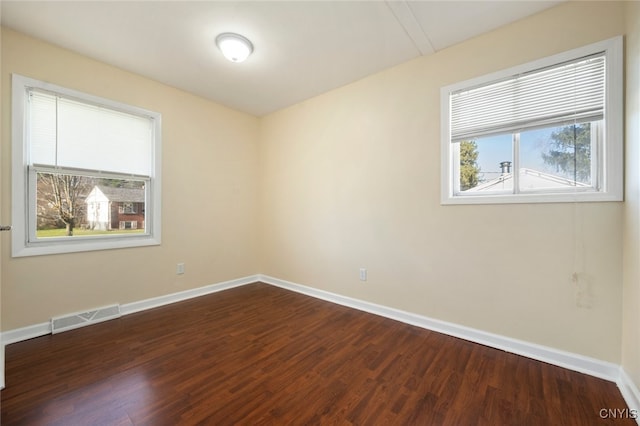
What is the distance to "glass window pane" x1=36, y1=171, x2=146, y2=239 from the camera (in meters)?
2.48

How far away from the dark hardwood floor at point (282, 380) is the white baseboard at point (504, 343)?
75 mm

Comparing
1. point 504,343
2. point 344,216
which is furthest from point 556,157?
point 344,216

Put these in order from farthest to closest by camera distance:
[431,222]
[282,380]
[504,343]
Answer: [431,222] < [504,343] < [282,380]

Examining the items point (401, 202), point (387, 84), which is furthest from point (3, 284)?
point (387, 84)

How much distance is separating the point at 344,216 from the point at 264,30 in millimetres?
2118

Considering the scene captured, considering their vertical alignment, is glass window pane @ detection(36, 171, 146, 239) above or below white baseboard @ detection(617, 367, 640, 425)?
above

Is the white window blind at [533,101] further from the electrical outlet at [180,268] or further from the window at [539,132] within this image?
the electrical outlet at [180,268]

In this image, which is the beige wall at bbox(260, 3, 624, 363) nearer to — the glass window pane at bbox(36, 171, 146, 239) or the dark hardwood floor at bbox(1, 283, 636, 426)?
the dark hardwood floor at bbox(1, 283, 636, 426)

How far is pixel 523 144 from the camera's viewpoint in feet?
7.07

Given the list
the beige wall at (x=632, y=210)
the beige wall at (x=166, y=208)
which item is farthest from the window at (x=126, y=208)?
the beige wall at (x=632, y=210)

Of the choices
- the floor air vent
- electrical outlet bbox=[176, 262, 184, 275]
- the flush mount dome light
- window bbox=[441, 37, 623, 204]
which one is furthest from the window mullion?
the floor air vent

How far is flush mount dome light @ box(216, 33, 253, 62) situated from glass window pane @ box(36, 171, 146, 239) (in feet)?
6.14

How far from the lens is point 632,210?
1.60m

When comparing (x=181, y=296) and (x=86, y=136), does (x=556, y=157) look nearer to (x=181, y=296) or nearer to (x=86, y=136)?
(x=181, y=296)
